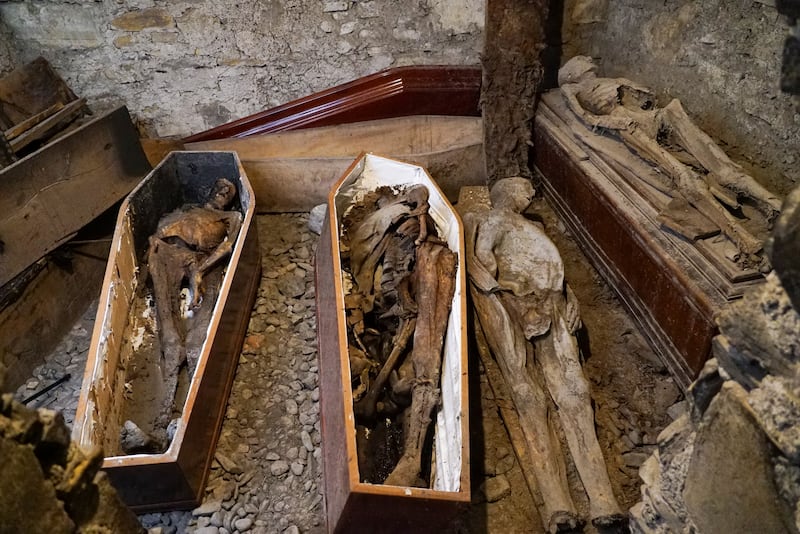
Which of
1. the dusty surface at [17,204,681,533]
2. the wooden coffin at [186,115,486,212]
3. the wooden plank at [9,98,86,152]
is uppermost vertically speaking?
the wooden plank at [9,98,86,152]

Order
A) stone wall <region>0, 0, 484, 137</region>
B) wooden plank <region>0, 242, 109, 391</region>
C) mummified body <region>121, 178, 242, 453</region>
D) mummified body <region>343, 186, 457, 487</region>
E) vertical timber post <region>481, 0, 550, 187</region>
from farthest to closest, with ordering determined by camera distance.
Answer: stone wall <region>0, 0, 484, 137</region>
vertical timber post <region>481, 0, 550, 187</region>
wooden plank <region>0, 242, 109, 391</region>
mummified body <region>121, 178, 242, 453</region>
mummified body <region>343, 186, 457, 487</region>

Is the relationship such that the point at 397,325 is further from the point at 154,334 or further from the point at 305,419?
the point at 154,334

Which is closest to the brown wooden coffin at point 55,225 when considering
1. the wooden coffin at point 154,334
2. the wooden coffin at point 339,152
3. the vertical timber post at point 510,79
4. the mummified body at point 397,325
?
the wooden coffin at point 154,334

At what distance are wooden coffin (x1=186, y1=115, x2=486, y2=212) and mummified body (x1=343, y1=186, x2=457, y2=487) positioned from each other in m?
0.80

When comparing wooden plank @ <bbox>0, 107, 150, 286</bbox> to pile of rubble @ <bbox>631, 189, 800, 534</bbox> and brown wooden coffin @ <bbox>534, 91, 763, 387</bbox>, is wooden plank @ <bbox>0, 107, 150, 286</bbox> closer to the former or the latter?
brown wooden coffin @ <bbox>534, 91, 763, 387</bbox>

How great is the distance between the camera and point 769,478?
4.79ft

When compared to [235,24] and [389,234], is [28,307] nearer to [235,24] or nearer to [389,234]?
[389,234]

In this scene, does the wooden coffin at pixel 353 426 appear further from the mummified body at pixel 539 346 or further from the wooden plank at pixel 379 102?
the wooden plank at pixel 379 102

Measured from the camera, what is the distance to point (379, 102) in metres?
4.54

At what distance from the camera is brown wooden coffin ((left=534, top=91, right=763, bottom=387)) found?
9.02ft

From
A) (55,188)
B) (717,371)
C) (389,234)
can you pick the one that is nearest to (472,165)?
(389,234)

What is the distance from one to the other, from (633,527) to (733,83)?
2.72 meters

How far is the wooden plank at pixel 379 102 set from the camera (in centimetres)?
452

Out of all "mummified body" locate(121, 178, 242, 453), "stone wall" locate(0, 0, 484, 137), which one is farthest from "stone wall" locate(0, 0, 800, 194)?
"mummified body" locate(121, 178, 242, 453)
